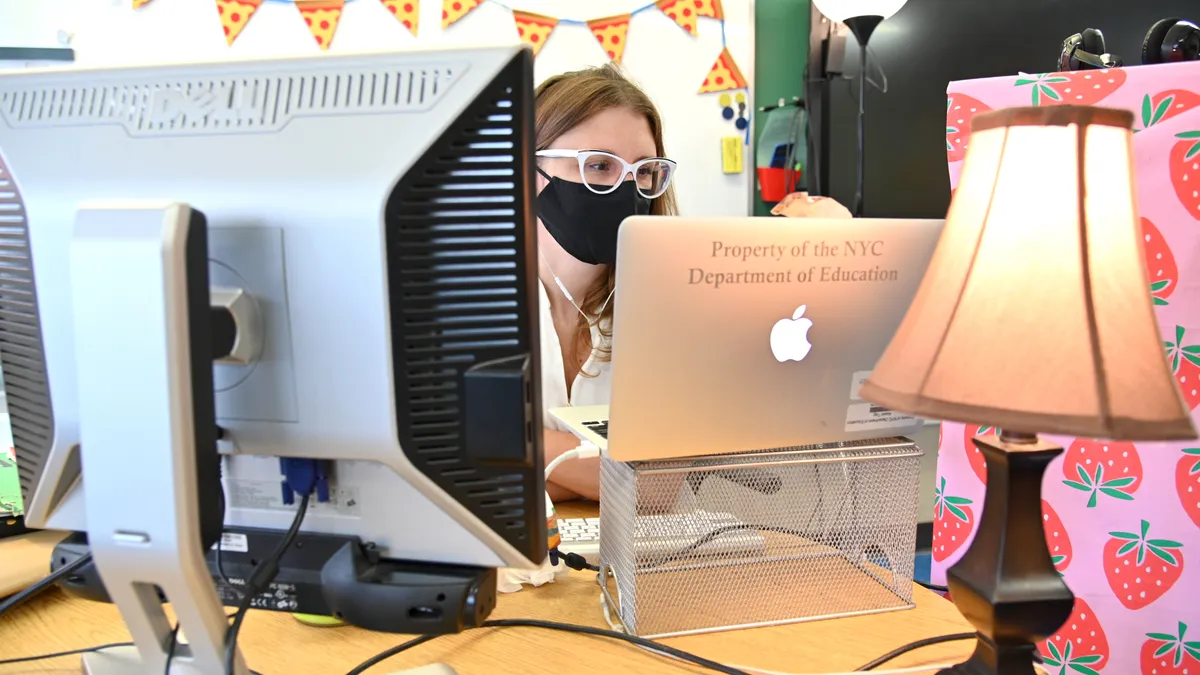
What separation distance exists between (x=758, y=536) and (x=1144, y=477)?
61cm

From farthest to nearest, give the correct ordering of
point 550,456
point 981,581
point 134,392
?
point 550,456 < point 981,581 < point 134,392

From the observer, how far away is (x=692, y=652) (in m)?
0.71

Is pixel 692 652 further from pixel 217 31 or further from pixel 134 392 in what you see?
pixel 217 31

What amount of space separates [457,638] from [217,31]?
1909mm

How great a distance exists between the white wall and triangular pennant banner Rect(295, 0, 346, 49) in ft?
0.07

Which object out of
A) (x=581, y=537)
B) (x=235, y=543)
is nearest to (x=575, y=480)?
(x=581, y=537)

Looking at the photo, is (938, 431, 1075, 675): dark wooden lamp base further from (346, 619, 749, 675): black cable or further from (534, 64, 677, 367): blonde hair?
(534, 64, 677, 367): blonde hair

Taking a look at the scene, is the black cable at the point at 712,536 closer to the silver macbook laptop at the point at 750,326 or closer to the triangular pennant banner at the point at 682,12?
the silver macbook laptop at the point at 750,326

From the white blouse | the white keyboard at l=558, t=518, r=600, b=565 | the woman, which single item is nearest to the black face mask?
the woman

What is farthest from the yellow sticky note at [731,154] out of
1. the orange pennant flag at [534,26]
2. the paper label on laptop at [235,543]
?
the paper label on laptop at [235,543]

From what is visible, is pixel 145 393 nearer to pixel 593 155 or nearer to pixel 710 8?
pixel 593 155

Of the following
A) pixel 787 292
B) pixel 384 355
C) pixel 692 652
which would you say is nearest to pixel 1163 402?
pixel 787 292

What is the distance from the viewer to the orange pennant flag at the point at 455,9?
81.3 inches

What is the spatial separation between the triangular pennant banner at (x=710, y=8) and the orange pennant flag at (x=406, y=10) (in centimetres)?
81
